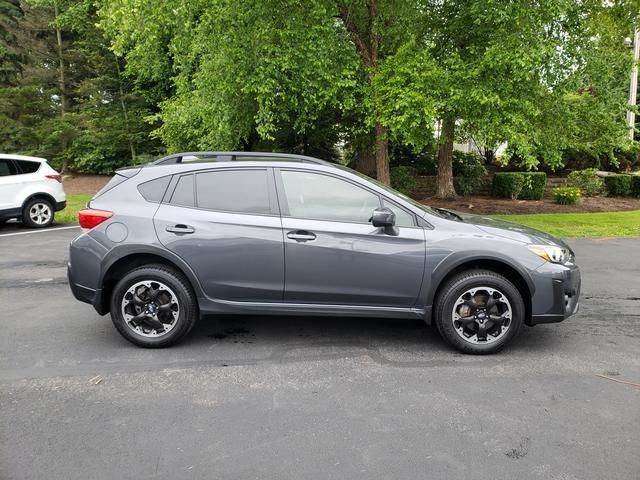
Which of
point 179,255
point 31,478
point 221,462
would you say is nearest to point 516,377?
point 221,462

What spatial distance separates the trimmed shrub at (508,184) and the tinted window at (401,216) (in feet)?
45.3

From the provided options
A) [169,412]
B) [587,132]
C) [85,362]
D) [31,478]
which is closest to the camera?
[31,478]

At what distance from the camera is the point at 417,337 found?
4844mm

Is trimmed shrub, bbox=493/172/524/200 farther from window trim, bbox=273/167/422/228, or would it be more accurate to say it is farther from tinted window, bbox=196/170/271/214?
tinted window, bbox=196/170/271/214

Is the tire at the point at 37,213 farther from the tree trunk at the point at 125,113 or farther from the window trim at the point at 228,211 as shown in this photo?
the tree trunk at the point at 125,113

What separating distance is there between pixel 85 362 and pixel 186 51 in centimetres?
980

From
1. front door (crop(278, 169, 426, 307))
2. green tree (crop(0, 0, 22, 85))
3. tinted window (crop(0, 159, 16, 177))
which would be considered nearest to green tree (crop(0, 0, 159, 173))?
green tree (crop(0, 0, 22, 85))

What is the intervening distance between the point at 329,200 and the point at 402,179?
13.3 meters

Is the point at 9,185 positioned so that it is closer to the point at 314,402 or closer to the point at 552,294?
the point at 314,402

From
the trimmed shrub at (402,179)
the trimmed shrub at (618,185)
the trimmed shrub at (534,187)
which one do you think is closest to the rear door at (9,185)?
the trimmed shrub at (402,179)

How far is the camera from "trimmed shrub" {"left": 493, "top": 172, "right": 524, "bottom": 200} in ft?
55.6

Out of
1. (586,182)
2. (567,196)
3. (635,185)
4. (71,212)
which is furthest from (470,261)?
(635,185)

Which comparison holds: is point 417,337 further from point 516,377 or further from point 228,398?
point 228,398

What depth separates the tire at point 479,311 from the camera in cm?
434
